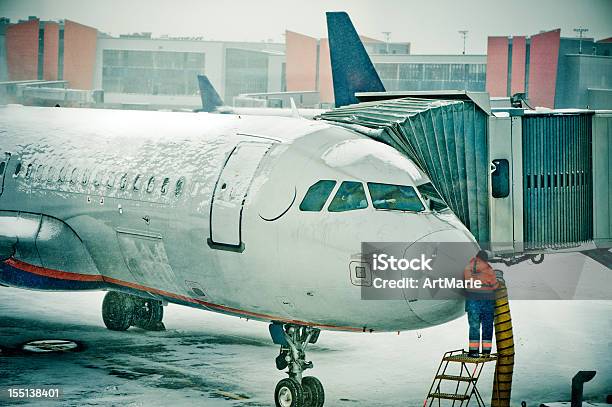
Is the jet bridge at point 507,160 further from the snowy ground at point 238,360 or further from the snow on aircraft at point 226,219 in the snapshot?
the snowy ground at point 238,360

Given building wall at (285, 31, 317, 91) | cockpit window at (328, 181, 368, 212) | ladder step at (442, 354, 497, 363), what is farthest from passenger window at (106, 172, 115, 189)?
building wall at (285, 31, 317, 91)

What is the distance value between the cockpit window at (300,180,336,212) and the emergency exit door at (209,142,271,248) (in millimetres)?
1127

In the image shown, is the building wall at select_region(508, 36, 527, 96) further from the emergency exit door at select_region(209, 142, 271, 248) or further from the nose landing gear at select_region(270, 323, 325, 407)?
the nose landing gear at select_region(270, 323, 325, 407)

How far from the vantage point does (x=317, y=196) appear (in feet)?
55.8

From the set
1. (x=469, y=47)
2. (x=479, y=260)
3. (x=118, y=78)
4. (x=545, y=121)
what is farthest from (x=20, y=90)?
(x=479, y=260)

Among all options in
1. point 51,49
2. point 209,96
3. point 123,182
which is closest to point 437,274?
point 123,182

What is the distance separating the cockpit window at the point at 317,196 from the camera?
667 inches

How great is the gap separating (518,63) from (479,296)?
90.7m

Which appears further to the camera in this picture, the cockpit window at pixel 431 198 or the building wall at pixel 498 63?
the building wall at pixel 498 63

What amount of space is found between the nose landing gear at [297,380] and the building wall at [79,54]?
103176 millimetres

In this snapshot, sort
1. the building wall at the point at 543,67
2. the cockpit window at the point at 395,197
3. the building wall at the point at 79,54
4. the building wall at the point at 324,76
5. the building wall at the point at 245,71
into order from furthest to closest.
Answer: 1. the building wall at the point at 245,71
2. the building wall at the point at 324,76
3. the building wall at the point at 79,54
4. the building wall at the point at 543,67
5. the cockpit window at the point at 395,197

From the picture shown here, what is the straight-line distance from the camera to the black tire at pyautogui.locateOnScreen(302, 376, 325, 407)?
1781 cm

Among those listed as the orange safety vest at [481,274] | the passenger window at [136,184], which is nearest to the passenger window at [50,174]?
the passenger window at [136,184]

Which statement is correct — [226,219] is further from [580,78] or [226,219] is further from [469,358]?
[580,78]
